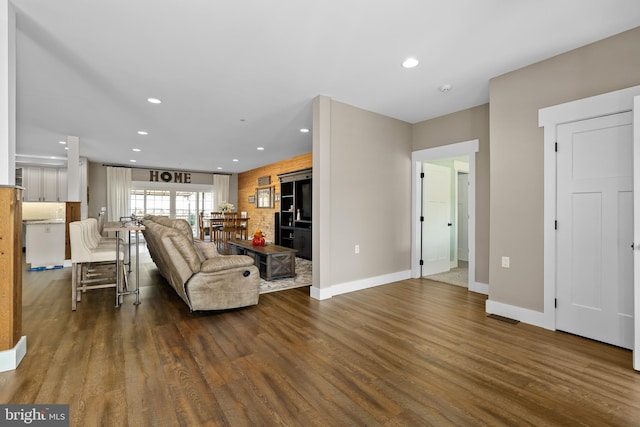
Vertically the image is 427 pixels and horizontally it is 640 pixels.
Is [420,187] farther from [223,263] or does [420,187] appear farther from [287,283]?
[223,263]

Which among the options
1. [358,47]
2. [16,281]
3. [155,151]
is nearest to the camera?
[16,281]

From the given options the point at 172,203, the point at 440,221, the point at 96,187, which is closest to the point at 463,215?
the point at 440,221

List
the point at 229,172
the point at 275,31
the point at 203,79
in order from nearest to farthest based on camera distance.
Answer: the point at 275,31
the point at 203,79
the point at 229,172

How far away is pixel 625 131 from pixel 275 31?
3105 millimetres

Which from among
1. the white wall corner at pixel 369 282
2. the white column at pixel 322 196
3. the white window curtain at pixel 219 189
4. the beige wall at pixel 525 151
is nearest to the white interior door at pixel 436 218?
the white wall corner at pixel 369 282

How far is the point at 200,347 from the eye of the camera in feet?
8.05

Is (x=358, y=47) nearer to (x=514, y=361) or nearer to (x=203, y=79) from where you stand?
(x=203, y=79)

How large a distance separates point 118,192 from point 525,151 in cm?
1081

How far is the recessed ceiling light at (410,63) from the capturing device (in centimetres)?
291

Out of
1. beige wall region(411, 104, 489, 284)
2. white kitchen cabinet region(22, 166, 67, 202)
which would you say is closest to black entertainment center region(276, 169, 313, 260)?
beige wall region(411, 104, 489, 284)

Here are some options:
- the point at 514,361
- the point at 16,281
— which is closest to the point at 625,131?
the point at 514,361

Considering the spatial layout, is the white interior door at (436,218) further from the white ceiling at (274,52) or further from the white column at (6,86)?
the white column at (6,86)

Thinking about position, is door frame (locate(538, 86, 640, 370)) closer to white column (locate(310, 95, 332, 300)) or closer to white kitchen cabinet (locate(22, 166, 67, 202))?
white column (locate(310, 95, 332, 300))
